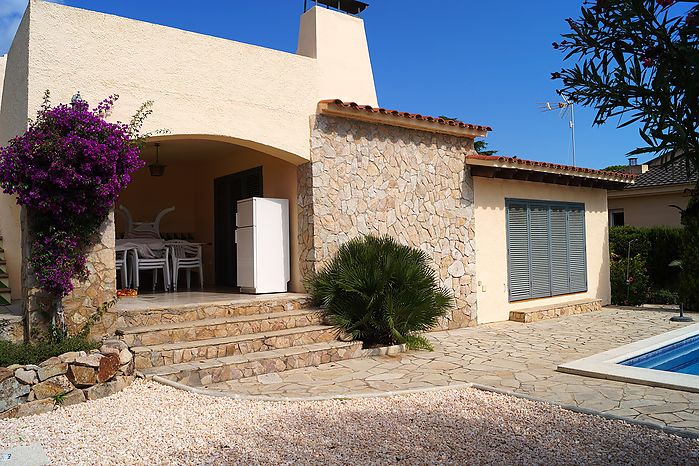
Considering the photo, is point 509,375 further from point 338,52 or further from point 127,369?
point 338,52

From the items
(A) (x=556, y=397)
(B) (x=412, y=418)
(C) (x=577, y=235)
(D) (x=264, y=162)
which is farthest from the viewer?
(C) (x=577, y=235)

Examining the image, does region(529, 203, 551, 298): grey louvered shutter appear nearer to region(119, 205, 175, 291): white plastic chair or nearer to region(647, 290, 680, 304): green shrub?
region(647, 290, 680, 304): green shrub

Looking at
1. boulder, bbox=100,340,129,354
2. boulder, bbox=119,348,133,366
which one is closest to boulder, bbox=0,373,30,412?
boulder, bbox=100,340,129,354

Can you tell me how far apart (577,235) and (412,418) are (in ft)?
35.0

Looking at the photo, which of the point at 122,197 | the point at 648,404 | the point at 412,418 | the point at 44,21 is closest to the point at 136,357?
the point at 412,418

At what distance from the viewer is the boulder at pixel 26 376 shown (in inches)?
228

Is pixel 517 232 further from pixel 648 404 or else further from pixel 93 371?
pixel 93 371

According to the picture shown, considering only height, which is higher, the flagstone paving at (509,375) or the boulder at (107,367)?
the boulder at (107,367)

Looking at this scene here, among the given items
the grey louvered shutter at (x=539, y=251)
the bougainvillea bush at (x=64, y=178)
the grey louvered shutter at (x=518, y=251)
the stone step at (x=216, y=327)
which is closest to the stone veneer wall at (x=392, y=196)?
the stone step at (x=216, y=327)

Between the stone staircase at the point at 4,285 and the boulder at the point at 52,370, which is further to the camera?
the stone staircase at the point at 4,285

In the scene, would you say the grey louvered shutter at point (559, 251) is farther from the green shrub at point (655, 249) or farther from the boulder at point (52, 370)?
the boulder at point (52, 370)

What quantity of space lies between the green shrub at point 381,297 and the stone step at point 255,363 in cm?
54

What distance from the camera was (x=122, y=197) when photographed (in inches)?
516

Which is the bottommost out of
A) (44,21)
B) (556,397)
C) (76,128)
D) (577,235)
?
(556,397)
